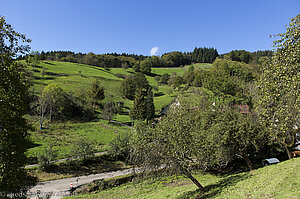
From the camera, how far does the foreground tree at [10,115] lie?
30.7ft

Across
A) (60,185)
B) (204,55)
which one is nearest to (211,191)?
(60,185)

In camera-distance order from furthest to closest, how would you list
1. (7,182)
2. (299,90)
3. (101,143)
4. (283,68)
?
(101,143)
(7,182)
(283,68)
(299,90)

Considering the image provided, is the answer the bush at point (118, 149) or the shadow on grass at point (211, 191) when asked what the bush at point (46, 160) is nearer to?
the bush at point (118, 149)

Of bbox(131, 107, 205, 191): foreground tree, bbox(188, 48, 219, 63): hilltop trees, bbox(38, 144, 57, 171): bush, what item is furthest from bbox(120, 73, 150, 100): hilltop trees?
bbox(188, 48, 219, 63): hilltop trees

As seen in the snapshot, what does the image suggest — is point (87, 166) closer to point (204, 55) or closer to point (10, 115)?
point (10, 115)

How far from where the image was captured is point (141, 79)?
3206 inches

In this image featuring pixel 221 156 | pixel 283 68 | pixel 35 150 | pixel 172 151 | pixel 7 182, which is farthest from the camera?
pixel 35 150

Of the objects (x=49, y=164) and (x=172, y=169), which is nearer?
(x=172, y=169)

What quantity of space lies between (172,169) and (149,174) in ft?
6.69

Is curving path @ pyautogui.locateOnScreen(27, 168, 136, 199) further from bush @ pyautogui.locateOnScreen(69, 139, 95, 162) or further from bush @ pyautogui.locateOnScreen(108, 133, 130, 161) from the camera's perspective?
bush @ pyautogui.locateOnScreen(108, 133, 130, 161)

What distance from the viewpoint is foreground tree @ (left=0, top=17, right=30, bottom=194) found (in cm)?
936

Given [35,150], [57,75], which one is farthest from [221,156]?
[57,75]

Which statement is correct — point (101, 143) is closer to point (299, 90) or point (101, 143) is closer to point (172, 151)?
A: point (172, 151)

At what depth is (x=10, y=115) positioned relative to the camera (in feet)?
32.7
